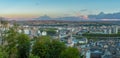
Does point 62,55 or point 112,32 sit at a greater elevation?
point 62,55

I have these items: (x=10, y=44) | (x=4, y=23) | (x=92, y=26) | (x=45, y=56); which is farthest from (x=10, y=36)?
(x=92, y=26)

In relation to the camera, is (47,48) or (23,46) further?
(23,46)

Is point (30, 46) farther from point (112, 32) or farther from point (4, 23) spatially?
point (112, 32)

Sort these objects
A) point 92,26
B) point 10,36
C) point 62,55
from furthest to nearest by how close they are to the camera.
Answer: point 92,26
point 10,36
point 62,55

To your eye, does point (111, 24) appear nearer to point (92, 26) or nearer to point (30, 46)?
point (92, 26)

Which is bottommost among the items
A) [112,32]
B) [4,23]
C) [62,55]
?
[112,32]

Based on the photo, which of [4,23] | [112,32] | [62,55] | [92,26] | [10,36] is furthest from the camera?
[92,26]

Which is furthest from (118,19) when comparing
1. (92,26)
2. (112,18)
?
(92,26)

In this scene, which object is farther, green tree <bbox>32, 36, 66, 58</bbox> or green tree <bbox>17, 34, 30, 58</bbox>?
green tree <bbox>17, 34, 30, 58</bbox>

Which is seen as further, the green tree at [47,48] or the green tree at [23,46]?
the green tree at [23,46]

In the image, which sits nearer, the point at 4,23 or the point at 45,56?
the point at 45,56
